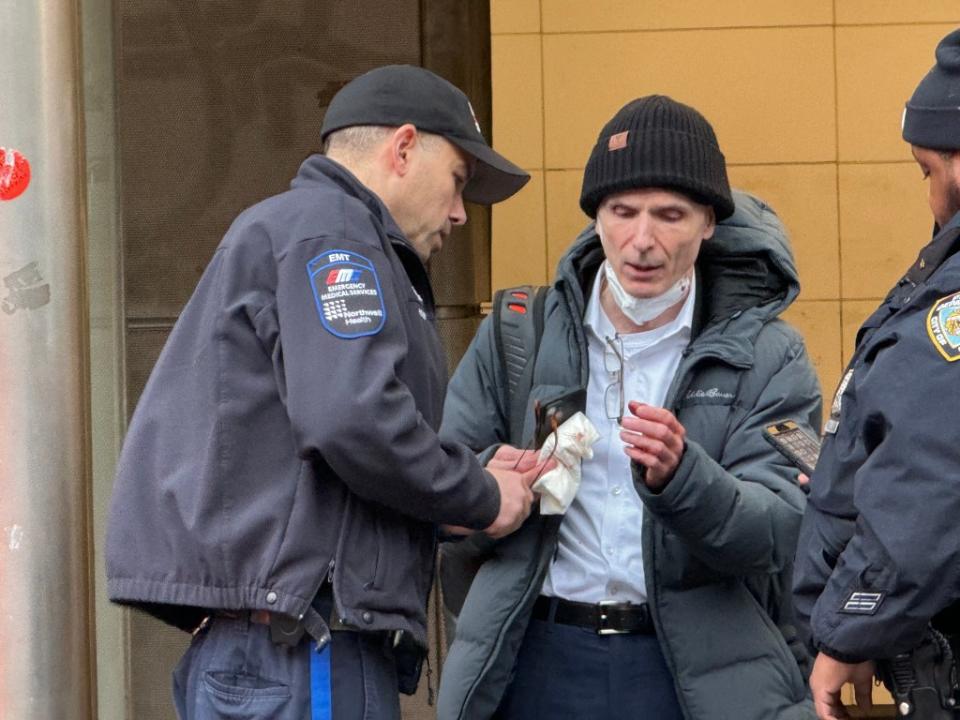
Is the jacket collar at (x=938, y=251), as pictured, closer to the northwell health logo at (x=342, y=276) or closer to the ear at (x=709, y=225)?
the ear at (x=709, y=225)

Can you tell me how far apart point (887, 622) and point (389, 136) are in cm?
123

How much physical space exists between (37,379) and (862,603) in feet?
7.91

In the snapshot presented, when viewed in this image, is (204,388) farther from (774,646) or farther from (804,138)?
(804,138)

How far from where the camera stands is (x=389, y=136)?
2918mm

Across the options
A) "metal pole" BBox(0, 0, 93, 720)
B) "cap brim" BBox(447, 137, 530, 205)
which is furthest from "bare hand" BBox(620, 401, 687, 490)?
"metal pole" BBox(0, 0, 93, 720)

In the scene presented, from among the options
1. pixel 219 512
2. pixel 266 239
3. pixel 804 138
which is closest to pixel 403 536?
pixel 219 512

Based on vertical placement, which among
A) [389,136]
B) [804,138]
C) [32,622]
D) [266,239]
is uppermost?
[804,138]

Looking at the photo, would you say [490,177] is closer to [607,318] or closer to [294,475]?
[607,318]

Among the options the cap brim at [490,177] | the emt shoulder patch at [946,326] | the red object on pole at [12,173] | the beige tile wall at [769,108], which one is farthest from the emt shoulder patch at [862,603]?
the beige tile wall at [769,108]

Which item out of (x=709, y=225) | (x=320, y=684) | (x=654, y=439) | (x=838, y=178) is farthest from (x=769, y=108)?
(x=320, y=684)

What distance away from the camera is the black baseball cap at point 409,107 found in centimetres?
291

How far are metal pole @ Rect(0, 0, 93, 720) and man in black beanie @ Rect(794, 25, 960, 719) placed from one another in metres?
2.17

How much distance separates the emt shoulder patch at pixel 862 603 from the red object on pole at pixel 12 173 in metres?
2.49

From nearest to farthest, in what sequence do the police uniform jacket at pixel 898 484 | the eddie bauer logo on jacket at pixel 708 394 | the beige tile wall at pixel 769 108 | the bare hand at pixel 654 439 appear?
the police uniform jacket at pixel 898 484 → the bare hand at pixel 654 439 → the eddie bauer logo on jacket at pixel 708 394 → the beige tile wall at pixel 769 108
